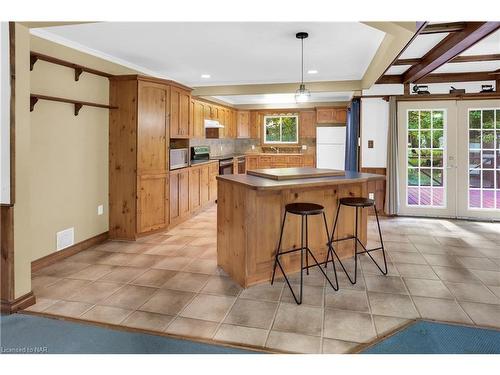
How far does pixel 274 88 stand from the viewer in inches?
243

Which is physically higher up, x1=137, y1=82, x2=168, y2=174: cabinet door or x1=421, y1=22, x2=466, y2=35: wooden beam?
x1=421, y1=22, x2=466, y2=35: wooden beam

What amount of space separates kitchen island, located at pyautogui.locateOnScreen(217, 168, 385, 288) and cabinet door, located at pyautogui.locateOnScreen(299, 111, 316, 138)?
530 cm

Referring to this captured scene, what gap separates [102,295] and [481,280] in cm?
344

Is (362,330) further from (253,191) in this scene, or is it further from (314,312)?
(253,191)

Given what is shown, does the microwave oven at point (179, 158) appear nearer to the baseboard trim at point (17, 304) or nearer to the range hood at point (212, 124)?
the range hood at point (212, 124)

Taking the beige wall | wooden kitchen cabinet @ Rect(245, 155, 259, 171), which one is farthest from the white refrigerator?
the beige wall

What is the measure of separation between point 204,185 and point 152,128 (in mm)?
2053

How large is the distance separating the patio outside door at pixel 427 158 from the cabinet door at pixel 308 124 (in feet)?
10.2

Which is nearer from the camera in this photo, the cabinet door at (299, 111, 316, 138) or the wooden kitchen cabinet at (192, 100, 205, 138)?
the wooden kitchen cabinet at (192, 100, 205, 138)

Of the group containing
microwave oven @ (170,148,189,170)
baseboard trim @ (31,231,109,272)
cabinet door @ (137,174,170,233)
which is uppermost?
microwave oven @ (170,148,189,170)

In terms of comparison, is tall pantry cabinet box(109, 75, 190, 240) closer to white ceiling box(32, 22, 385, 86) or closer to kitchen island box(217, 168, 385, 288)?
white ceiling box(32, 22, 385, 86)

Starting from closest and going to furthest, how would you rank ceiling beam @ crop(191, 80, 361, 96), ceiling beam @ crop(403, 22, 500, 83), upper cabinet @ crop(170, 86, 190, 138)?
ceiling beam @ crop(403, 22, 500, 83) < upper cabinet @ crop(170, 86, 190, 138) < ceiling beam @ crop(191, 80, 361, 96)

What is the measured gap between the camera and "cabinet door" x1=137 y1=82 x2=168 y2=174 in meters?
4.46
